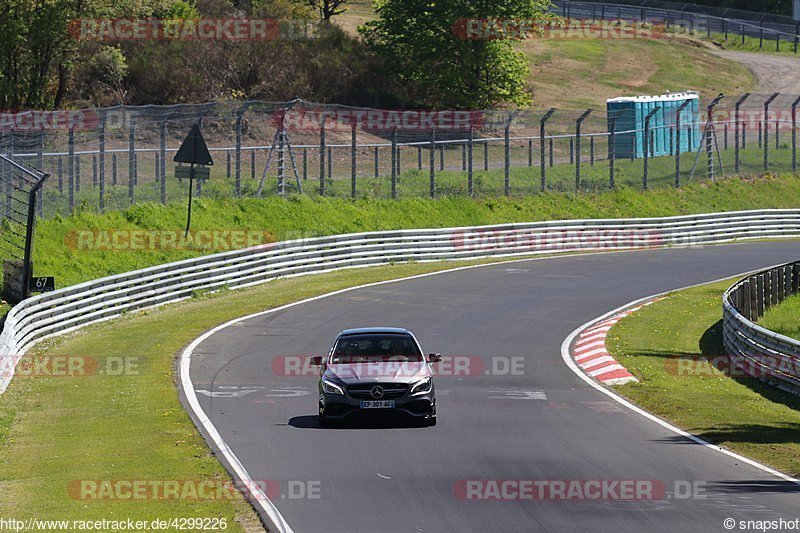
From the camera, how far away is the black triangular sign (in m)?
34.8

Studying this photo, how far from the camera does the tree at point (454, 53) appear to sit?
233 feet

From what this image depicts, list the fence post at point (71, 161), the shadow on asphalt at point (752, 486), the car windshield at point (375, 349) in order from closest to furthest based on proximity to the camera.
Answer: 1. the shadow on asphalt at point (752, 486)
2. the car windshield at point (375, 349)
3. the fence post at point (71, 161)

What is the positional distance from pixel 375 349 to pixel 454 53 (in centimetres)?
5377

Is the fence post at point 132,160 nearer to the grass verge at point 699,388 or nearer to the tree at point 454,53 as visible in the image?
the grass verge at point 699,388

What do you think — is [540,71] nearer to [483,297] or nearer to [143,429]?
[483,297]

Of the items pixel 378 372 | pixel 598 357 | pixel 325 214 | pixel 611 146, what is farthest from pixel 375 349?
pixel 611 146

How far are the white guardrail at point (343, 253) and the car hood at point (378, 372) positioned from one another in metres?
6.84

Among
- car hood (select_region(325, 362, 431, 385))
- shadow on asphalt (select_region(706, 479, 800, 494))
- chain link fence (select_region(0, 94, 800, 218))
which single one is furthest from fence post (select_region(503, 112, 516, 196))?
shadow on asphalt (select_region(706, 479, 800, 494))

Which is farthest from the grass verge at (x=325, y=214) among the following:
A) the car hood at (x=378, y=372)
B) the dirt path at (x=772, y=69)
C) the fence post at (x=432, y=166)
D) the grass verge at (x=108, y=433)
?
the dirt path at (x=772, y=69)

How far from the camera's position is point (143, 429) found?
62.0 feet

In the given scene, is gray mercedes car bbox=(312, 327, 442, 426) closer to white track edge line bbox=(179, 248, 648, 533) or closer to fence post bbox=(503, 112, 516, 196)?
white track edge line bbox=(179, 248, 648, 533)

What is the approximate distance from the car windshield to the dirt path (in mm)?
72038

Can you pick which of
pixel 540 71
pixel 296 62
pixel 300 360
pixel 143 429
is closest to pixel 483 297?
pixel 300 360

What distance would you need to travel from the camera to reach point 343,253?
4188cm
